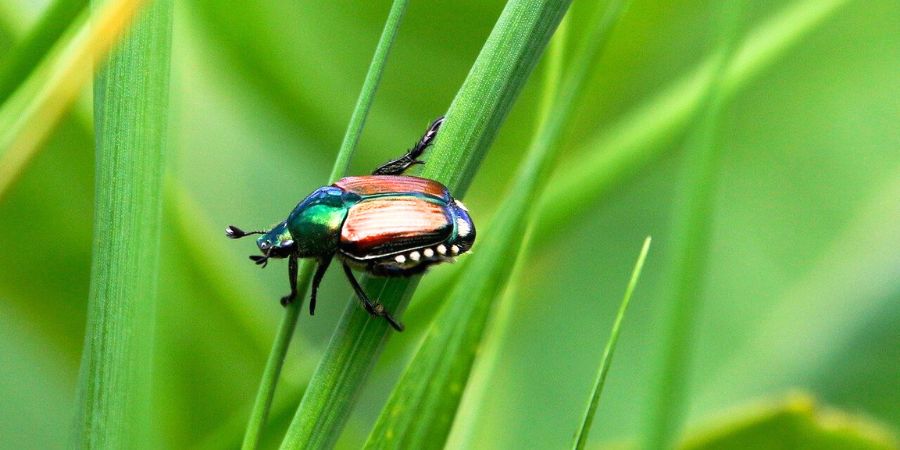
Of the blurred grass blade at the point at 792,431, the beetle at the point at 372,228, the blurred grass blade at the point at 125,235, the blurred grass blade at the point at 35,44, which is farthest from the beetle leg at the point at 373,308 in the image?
the blurred grass blade at the point at 792,431

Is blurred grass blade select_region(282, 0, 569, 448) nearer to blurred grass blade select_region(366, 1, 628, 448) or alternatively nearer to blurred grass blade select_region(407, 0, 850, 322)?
blurred grass blade select_region(366, 1, 628, 448)

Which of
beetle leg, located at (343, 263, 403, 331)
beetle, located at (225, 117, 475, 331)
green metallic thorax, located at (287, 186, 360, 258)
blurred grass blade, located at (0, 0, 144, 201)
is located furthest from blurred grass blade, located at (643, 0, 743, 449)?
green metallic thorax, located at (287, 186, 360, 258)

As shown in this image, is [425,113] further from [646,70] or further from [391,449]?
[391,449]

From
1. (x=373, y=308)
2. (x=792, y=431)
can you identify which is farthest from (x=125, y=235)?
(x=792, y=431)

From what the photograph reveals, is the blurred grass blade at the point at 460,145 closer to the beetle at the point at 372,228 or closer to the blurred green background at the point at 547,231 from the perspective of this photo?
the beetle at the point at 372,228

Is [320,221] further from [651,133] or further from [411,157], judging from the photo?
[651,133]
